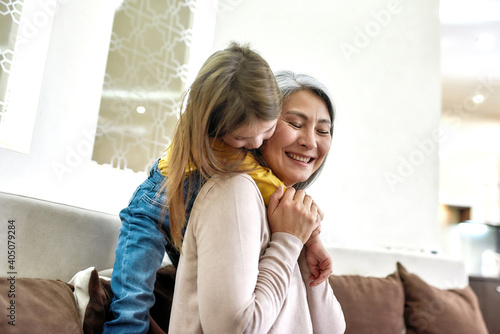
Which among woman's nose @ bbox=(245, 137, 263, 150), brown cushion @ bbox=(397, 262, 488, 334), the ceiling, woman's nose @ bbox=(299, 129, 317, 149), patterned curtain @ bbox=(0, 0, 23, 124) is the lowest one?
brown cushion @ bbox=(397, 262, 488, 334)

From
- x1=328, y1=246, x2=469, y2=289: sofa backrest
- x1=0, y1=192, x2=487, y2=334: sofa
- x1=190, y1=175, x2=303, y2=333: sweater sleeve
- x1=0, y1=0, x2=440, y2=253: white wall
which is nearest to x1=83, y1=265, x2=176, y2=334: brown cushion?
x1=0, y1=192, x2=487, y2=334: sofa

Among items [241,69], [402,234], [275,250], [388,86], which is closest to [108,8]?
[241,69]

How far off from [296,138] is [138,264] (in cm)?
55

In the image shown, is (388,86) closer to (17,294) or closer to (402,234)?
(402,234)

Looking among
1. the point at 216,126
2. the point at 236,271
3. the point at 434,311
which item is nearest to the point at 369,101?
the point at 434,311

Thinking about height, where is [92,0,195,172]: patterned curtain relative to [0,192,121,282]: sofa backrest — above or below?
above

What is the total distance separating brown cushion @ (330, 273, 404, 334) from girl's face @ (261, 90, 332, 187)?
3.05ft

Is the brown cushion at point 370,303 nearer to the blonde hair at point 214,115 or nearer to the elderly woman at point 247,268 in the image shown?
the elderly woman at point 247,268

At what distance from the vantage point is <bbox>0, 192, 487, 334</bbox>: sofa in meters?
1.20

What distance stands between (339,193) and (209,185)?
2.17 metres

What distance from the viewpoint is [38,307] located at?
118 cm

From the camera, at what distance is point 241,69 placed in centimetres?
111

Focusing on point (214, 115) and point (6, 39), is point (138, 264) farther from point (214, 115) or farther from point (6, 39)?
point (6, 39)

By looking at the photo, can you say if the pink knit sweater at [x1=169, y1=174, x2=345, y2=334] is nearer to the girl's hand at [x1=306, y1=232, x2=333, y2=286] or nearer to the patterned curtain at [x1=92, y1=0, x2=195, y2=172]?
the girl's hand at [x1=306, y1=232, x2=333, y2=286]
